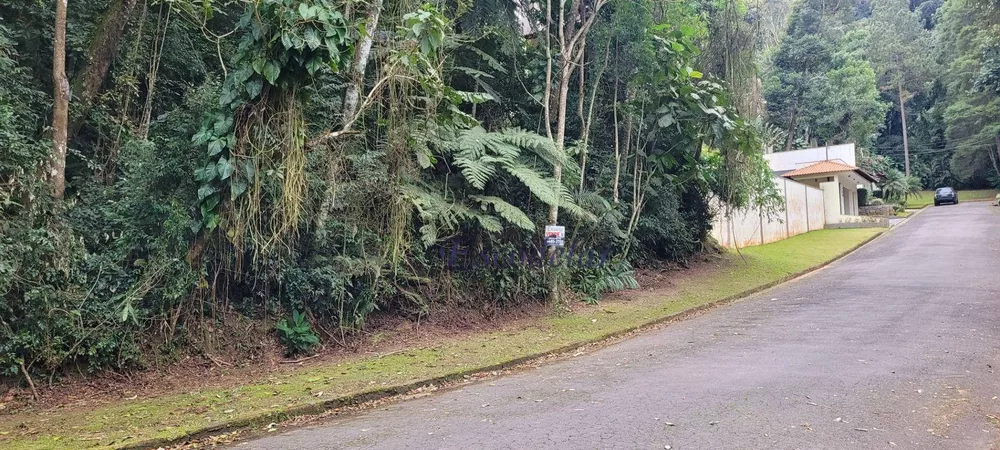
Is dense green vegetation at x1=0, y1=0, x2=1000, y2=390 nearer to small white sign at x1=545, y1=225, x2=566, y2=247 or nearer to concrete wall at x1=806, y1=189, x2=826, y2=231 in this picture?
small white sign at x1=545, y1=225, x2=566, y2=247

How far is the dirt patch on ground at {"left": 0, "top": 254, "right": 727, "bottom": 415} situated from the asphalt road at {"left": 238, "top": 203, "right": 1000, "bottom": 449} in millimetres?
2216

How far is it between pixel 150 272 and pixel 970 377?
915 cm

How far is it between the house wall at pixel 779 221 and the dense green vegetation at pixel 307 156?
5477 millimetres

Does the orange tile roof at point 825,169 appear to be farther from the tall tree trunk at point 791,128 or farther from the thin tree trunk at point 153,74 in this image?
the thin tree trunk at point 153,74

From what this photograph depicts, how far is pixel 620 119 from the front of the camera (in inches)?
556

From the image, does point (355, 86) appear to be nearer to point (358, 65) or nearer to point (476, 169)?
point (358, 65)

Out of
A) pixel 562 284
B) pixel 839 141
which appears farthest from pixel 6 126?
pixel 839 141

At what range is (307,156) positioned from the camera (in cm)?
761

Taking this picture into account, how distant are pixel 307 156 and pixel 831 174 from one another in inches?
1242

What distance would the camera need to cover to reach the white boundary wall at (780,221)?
2014cm

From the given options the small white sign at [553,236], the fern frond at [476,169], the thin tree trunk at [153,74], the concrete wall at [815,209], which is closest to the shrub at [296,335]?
the fern frond at [476,169]

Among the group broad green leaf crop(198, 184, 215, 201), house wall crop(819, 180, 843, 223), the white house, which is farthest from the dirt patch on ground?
house wall crop(819, 180, 843, 223)

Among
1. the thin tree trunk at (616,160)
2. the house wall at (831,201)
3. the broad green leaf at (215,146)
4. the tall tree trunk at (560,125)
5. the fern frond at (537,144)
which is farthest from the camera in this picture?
the house wall at (831,201)

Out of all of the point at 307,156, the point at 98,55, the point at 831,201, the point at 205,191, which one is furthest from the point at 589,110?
the point at 831,201
